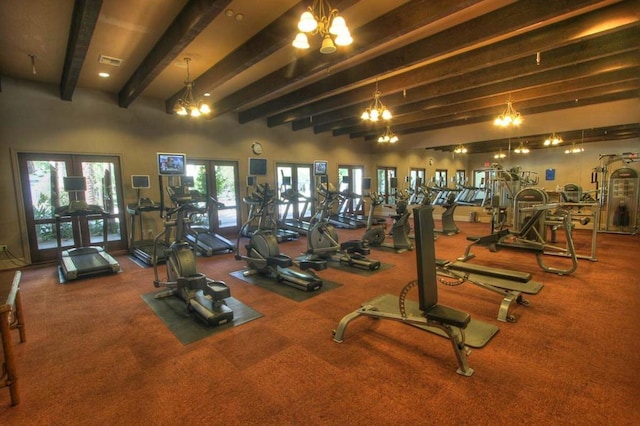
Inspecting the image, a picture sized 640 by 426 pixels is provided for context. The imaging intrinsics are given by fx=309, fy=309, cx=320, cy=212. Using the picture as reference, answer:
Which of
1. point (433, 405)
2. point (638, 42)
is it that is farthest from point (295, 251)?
point (638, 42)

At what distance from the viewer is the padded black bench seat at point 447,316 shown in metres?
2.27

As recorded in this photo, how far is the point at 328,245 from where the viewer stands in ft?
18.1

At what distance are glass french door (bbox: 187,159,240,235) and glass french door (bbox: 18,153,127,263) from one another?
64.5 inches

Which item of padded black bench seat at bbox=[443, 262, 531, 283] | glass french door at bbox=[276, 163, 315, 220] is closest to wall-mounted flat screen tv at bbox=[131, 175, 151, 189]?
glass french door at bbox=[276, 163, 315, 220]

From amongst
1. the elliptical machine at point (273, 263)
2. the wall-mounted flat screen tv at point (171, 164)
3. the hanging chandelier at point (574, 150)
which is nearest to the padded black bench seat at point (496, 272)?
the elliptical machine at point (273, 263)

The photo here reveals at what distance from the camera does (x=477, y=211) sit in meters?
10.4

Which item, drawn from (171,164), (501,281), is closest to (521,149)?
(501,281)

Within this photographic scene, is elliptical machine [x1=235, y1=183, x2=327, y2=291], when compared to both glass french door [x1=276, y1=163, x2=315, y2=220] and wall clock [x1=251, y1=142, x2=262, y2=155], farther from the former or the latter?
glass french door [x1=276, y1=163, x2=315, y2=220]

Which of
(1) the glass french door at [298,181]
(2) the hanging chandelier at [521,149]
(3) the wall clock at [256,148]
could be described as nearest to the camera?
(3) the wall clock at [256,148]

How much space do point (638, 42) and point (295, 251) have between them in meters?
6.12

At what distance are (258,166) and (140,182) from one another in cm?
301

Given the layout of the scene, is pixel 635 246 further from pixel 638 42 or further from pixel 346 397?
pixel 346 397

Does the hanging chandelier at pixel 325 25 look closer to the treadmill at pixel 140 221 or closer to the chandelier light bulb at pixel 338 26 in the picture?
the chandelier light bulb at pixel 338 26

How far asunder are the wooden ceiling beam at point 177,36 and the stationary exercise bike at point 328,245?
2978 mm
